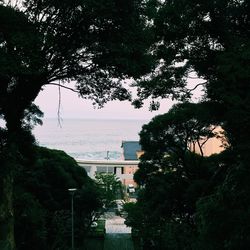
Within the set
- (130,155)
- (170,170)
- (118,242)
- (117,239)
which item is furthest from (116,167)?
(170,170)

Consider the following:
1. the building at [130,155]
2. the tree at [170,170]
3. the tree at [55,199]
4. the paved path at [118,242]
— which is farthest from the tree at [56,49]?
the building at [130,155]

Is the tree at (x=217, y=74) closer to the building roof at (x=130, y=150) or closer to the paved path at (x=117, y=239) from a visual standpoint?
the paved path at (x=117, y=239)

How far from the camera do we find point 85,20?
9367mm

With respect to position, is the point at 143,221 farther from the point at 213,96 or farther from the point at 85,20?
the point at 85,20

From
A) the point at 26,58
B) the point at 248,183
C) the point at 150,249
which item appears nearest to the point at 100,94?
the point at 26,58

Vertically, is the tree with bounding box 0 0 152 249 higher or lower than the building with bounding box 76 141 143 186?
higher

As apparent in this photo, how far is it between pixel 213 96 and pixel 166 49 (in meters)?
1.94

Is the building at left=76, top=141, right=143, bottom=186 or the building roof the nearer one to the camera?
the building at left=76, top=141, right=143, bottom=186

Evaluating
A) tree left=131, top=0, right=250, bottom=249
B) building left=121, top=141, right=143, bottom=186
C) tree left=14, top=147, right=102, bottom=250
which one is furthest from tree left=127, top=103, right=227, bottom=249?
building left=121, top=141, right=143, bottom=186

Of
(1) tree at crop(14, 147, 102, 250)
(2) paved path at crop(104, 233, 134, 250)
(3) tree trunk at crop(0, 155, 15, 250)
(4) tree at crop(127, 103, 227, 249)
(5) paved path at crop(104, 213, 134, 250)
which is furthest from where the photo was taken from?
(5) paved path at crop(104, 213, 134, 250)

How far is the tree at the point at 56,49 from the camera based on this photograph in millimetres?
8484

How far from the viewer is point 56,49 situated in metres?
9.46

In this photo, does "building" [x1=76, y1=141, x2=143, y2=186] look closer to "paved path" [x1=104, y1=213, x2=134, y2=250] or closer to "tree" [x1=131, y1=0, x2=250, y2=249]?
"paved path" [x1=104, y1=213, x2=134, y2=250]

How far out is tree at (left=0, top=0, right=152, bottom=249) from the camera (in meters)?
8.48
